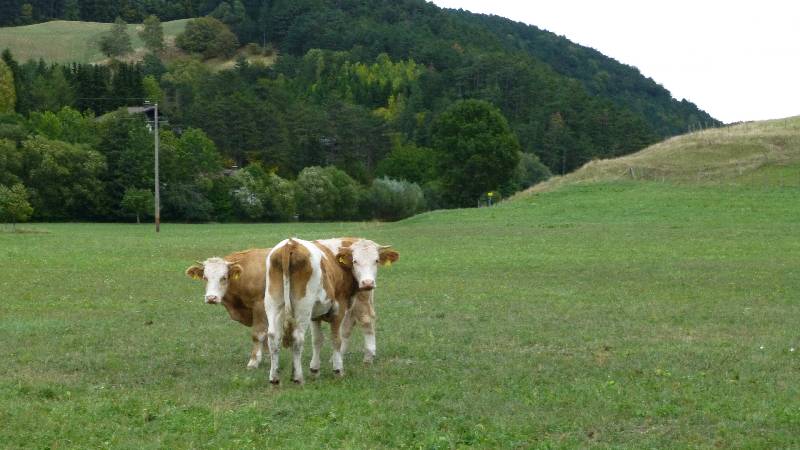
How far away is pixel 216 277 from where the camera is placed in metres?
15.2

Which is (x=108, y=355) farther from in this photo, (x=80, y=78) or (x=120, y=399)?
(x=80, y=78)

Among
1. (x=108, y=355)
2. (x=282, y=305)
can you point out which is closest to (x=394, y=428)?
(x=282, y=305)

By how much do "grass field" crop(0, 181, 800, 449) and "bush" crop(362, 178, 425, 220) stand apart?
70.3m

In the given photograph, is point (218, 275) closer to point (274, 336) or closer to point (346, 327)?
point (346, 327)

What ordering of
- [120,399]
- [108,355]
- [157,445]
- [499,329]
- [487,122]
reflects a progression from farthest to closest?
[487,122], [499,329], [108,355], [120,399], [157,445]

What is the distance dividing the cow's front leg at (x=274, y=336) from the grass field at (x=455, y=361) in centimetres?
23

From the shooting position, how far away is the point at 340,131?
442 feet

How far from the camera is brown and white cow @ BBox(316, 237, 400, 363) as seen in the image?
1477cm

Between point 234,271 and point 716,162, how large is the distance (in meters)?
55.6

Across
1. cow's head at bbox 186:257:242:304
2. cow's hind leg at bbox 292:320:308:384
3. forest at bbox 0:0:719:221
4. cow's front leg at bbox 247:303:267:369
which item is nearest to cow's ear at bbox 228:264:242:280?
cow's head at bbox 186:257:242:304

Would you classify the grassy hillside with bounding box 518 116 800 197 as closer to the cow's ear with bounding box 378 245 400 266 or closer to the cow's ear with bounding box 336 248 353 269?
the cow's ear with bounding box 378 245 400 266

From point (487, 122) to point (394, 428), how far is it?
86430mm

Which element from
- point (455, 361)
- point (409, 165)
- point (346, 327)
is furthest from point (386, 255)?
point (409, 165)

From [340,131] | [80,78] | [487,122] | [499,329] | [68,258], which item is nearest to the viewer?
[499,329]
